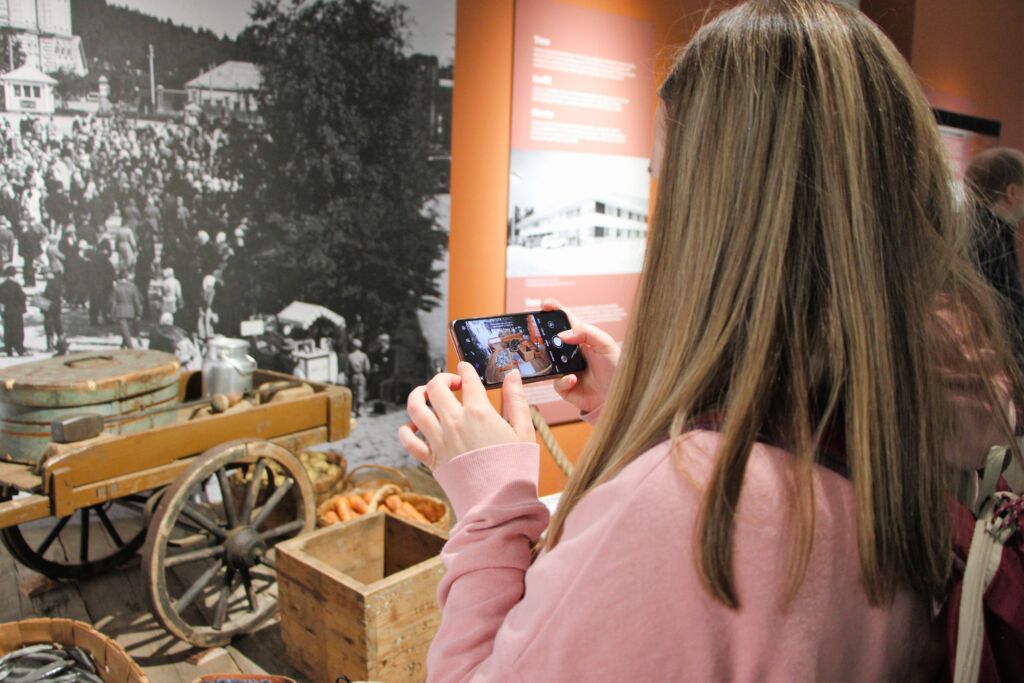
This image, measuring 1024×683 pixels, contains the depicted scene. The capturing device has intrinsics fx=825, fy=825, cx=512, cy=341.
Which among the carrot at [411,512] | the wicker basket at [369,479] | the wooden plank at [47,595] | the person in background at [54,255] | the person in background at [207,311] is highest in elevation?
the person in background at [54,255]

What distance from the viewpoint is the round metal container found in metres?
2.59

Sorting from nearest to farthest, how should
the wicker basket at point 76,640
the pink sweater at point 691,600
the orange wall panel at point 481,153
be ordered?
the pink sweater at point 691,600 < the wicker basket at point 76,640 < the orange wall panel at point 481,153

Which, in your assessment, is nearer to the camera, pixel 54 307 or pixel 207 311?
pixel 54 307

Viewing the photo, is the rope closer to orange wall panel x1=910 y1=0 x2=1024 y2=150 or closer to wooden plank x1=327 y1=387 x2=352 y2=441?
wooden plank x1=327 y1=387 x2=352 y2=441

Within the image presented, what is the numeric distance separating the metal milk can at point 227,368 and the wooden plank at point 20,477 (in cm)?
80

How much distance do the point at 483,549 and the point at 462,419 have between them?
0.20 meters

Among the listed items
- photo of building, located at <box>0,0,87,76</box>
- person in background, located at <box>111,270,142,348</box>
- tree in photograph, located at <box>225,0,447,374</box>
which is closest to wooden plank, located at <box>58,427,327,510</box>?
person in background, located at <box>111,270,142,348</box>

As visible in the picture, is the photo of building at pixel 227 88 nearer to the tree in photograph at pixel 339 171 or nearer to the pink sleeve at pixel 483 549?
the tree in photograph at pixel 339 171

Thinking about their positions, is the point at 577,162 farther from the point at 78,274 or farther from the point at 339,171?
the point at 78,274

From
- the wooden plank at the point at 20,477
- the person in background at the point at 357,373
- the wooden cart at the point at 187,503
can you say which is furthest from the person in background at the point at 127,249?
the person in background at the point at 357,373

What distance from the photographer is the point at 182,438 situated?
281cm

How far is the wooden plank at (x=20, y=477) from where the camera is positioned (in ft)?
8.14

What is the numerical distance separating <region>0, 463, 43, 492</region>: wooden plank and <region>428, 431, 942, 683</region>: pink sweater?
2163 millimetres

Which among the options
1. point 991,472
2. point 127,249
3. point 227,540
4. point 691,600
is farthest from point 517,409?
point 127,249
